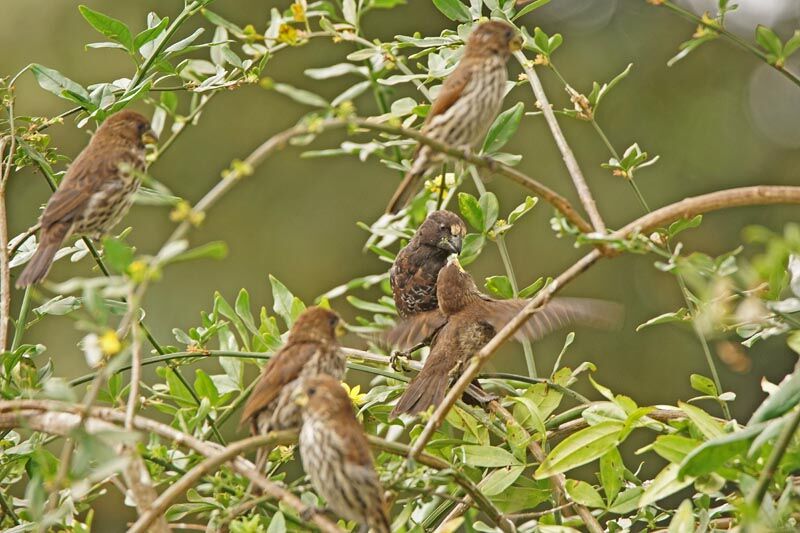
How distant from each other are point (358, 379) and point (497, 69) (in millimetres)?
5988

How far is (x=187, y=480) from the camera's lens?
2078mm

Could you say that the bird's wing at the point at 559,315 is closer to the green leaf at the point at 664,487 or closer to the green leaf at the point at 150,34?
the green leaf at the point at 664,487

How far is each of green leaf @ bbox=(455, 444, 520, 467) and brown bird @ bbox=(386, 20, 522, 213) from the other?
650mm

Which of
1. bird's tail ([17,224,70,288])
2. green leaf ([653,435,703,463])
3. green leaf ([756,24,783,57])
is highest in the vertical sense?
green leaf ([756,24,783,57])

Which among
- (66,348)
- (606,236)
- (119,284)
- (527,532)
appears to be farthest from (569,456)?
(66,348)

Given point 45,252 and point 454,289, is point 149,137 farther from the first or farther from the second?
point 454,289

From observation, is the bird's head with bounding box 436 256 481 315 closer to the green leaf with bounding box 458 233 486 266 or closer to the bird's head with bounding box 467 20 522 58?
the green leaf with bounding box 458 233 486 266

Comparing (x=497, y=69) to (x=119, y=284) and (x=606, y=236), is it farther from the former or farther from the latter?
(x=119, y=284)

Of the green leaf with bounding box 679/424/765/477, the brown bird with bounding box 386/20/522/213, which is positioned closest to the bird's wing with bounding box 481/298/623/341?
the brown bird with bounding box 386/20/522/213

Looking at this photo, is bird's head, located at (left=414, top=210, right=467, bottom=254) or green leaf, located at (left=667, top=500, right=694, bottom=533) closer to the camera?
green leaf, located at (left=667, top=500, right=694, bottom=533)

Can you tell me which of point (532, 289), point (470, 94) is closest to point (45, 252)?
point (470, 94)

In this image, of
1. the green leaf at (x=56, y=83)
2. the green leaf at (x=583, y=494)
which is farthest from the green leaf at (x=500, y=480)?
the green leaf at (x=56, y=83)

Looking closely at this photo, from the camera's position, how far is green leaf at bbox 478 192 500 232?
3.46 metres

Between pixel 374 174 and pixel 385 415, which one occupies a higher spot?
pixel 385 415
